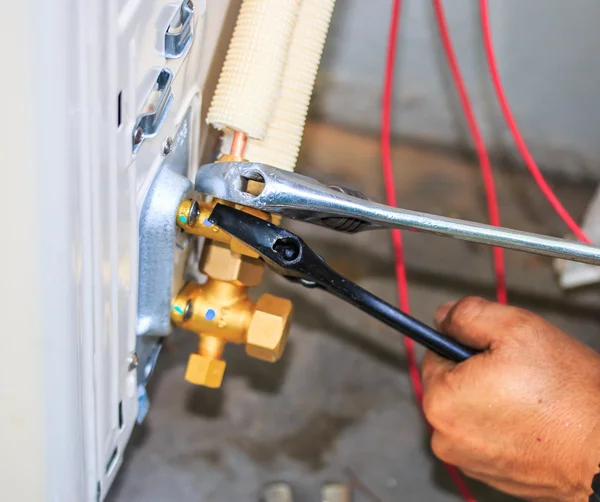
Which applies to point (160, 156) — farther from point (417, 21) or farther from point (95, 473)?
point (417, 21)

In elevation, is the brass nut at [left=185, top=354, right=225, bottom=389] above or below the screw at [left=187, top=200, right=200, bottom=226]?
below

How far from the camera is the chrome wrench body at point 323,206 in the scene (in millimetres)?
380

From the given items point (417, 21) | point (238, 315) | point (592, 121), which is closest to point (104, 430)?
point (238, 315)

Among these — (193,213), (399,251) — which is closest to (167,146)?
(193,213)

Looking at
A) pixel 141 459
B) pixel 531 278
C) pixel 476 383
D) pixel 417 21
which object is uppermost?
pixel 417 21

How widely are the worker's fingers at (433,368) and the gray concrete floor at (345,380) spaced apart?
0.85ft

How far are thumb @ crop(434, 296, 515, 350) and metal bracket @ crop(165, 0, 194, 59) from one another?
298mm

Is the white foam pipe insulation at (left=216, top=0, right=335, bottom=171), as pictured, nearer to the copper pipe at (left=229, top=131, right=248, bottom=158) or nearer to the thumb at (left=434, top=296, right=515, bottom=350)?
the copper pipe at (left=229, top=131, right=248, bottom=158)

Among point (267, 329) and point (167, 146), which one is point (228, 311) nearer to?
point (267, 329)

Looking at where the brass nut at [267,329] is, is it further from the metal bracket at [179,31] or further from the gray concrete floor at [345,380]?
the gray concrete floor at [345,380]

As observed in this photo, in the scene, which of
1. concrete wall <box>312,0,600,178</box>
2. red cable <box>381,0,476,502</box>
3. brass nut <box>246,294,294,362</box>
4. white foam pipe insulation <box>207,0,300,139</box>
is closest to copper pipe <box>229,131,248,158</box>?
white foam pipe insulation <box>207,0,300,139</box>

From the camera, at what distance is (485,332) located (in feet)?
1.67

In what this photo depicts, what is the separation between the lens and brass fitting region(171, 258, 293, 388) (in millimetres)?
473

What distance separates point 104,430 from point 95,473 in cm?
2
